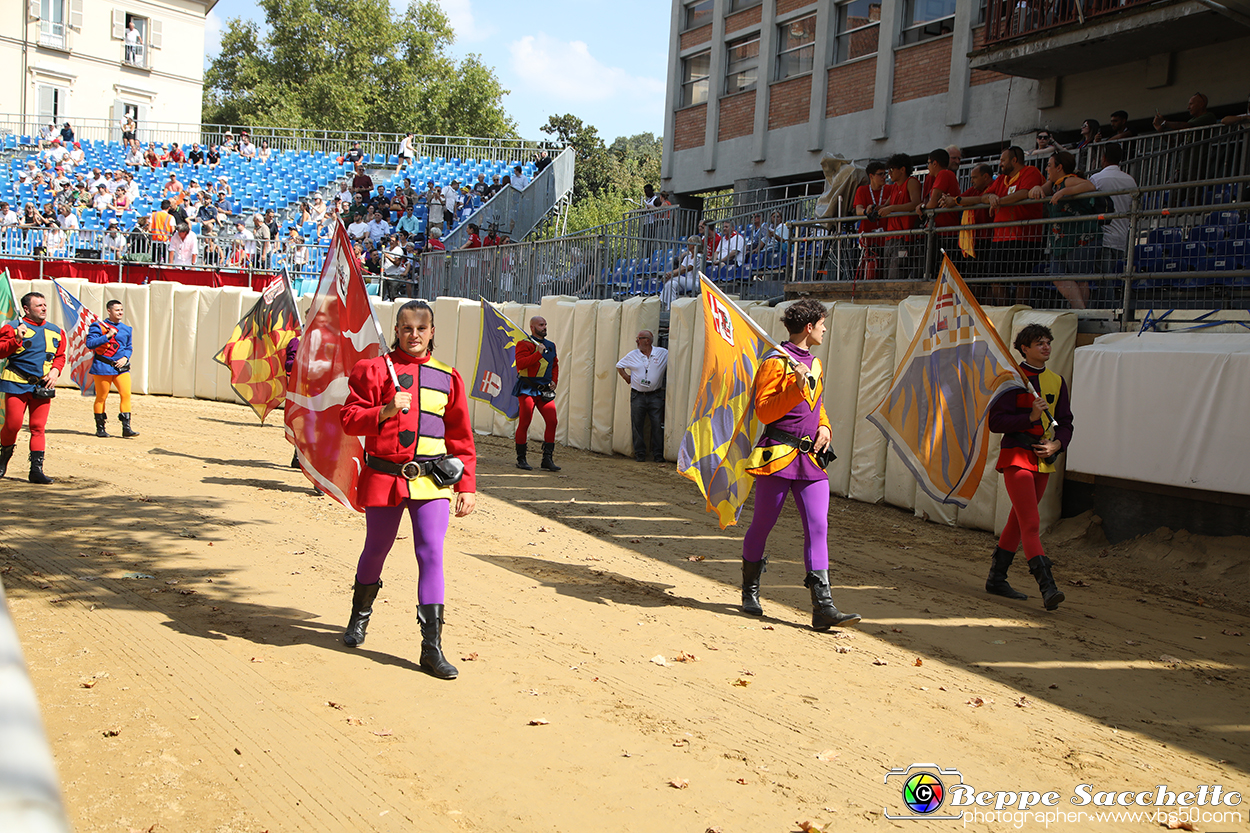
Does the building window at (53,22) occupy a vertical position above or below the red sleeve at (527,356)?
above

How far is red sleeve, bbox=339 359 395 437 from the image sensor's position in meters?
5.41

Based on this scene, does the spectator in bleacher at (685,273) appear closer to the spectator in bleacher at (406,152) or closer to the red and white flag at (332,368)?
the red and white flag at (332,368)

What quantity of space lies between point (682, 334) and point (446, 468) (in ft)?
31.8

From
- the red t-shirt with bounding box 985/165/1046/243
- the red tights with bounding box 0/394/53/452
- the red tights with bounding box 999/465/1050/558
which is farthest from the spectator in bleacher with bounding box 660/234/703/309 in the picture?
the red tights with bounding box 999/465/1050/558

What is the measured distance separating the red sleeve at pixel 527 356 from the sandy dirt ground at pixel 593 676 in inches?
167

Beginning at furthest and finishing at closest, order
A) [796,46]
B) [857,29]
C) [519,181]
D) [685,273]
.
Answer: [519,181]
[796,46]
[857,29]
[685,273]

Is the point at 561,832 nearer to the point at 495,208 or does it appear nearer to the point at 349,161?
the point at 495,208

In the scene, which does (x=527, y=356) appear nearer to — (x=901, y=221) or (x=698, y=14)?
(x=901, y=221)

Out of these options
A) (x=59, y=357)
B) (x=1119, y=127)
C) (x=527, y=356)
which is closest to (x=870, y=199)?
(x=1119, y=127)

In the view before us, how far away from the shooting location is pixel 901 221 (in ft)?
41.8

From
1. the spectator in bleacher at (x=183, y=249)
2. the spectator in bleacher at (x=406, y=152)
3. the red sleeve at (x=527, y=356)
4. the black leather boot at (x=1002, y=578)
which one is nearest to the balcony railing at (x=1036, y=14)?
the red sleeve at (x=527, y=356)

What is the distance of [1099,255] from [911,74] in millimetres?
12247

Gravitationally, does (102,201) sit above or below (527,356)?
above

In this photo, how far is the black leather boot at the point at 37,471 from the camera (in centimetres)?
1075
